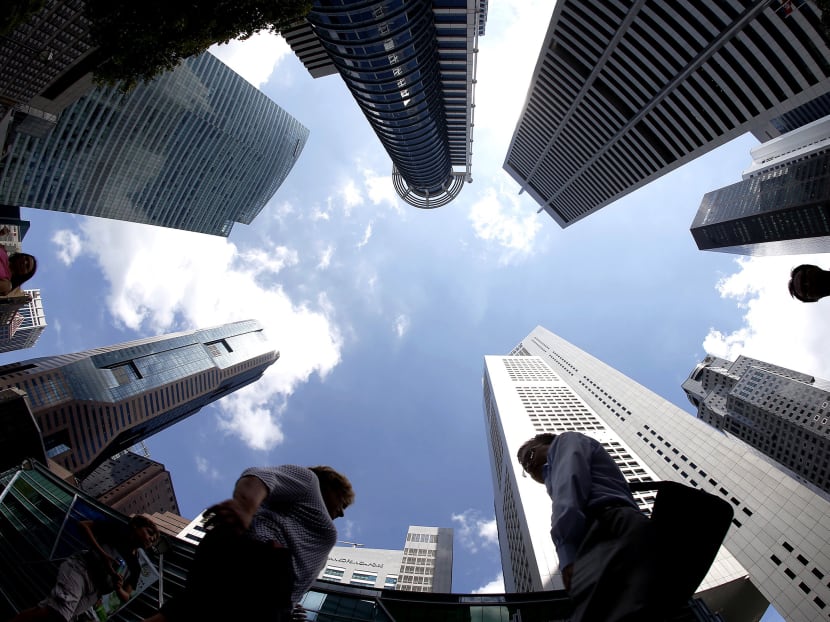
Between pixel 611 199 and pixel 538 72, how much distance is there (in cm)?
2655

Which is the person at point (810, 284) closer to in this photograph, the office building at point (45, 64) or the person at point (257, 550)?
the person at point (257, 550)

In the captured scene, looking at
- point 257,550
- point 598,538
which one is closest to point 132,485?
point 257,550

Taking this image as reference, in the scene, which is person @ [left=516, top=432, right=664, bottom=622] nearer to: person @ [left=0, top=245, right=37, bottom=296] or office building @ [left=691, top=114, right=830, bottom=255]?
person @ [left=0, top=245, right=37, bottom=296]

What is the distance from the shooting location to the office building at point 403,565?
66.0 metres

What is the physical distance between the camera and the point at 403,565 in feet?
233

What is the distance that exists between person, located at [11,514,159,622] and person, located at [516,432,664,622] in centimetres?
566

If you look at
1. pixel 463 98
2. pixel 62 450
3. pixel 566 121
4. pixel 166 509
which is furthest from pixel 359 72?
pixel 166 509

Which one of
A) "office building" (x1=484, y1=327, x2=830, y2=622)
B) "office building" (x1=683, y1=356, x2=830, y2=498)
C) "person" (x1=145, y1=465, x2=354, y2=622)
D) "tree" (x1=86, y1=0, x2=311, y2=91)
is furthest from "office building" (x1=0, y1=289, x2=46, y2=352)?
"office building" (x1=683, y1=356, x2=830, y2=498)

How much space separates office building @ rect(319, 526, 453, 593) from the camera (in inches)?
2598

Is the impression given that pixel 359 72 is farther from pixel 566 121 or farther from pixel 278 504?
pixel 278 504

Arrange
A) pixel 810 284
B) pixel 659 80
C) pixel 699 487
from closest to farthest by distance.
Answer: pixel 810 284
pixel 699 487
pixel 659 80

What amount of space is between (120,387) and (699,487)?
395 feet

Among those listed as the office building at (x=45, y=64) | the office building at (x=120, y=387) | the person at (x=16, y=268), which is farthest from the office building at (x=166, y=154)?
the person at (x=16, y=268)

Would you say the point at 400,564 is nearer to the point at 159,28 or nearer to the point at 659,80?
the point at 159,28
